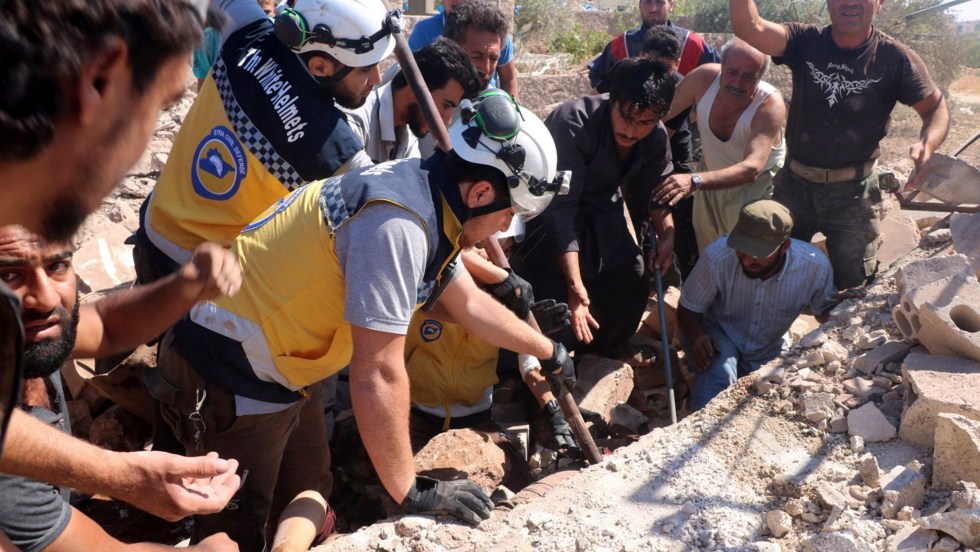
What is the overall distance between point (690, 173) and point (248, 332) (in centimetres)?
314

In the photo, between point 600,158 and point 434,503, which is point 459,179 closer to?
point 434,503

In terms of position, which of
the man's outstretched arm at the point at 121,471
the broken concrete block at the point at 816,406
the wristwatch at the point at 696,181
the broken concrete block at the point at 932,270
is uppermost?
the man's outstretched arm at the point at 121,471

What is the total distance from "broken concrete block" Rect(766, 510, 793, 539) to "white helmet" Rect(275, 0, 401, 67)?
211cm

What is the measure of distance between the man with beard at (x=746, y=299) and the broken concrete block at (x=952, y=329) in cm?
118

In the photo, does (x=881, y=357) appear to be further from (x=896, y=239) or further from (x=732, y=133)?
(x=896, y=239)

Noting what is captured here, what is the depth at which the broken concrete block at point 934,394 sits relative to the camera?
3.05m

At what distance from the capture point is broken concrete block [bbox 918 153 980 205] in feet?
15.8

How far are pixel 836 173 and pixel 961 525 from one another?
3051 mm

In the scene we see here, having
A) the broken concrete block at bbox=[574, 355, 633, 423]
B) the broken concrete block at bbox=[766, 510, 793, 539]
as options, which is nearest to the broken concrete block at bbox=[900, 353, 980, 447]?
the broken concrete block at bbox=[766, 510, 793, 539]

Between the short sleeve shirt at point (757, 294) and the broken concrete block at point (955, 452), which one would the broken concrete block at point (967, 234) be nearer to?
the short sleeve shirt at point (757, 294)

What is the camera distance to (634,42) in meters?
6.23

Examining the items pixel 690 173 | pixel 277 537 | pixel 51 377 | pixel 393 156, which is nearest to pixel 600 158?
pixel 690 173

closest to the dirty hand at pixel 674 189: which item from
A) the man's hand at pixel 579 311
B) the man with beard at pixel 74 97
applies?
the man's hand at pixel 579 311

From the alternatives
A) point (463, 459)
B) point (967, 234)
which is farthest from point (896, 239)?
point (463, 459)
